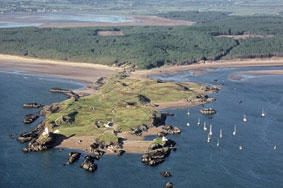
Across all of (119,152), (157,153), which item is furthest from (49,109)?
(157,153)

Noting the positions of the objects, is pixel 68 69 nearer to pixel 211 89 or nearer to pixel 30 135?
pixel 211 89

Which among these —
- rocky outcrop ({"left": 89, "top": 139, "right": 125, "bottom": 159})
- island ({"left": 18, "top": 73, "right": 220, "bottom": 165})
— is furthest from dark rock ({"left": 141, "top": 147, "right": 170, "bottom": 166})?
rocky outcrop ({"left": 89, "top": 139, "right": 125, "bottom": 159})

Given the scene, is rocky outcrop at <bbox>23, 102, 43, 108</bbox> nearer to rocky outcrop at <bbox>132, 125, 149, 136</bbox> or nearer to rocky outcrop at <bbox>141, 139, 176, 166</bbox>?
rocky outcrop at <bbox>132, 125, 149, 136</bbox>

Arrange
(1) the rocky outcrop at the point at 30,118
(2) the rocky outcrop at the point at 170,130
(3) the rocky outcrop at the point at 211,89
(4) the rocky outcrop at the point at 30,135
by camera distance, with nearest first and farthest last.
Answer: (4) the rocky outcrop at the point at 30,135, (2) the rocky outcrop at the point at 170,130, (1) the rocky outcrop at the point at 30,118, (3) the rocky outcrop at the point at 211,89

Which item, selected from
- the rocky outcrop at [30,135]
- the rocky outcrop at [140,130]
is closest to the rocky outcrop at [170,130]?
the rocky outcrop at [140,130]

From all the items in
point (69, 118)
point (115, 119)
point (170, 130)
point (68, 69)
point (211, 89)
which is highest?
point (69, 118)

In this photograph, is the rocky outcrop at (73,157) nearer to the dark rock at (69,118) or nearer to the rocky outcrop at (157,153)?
the rocky outcrop at (157,153)
